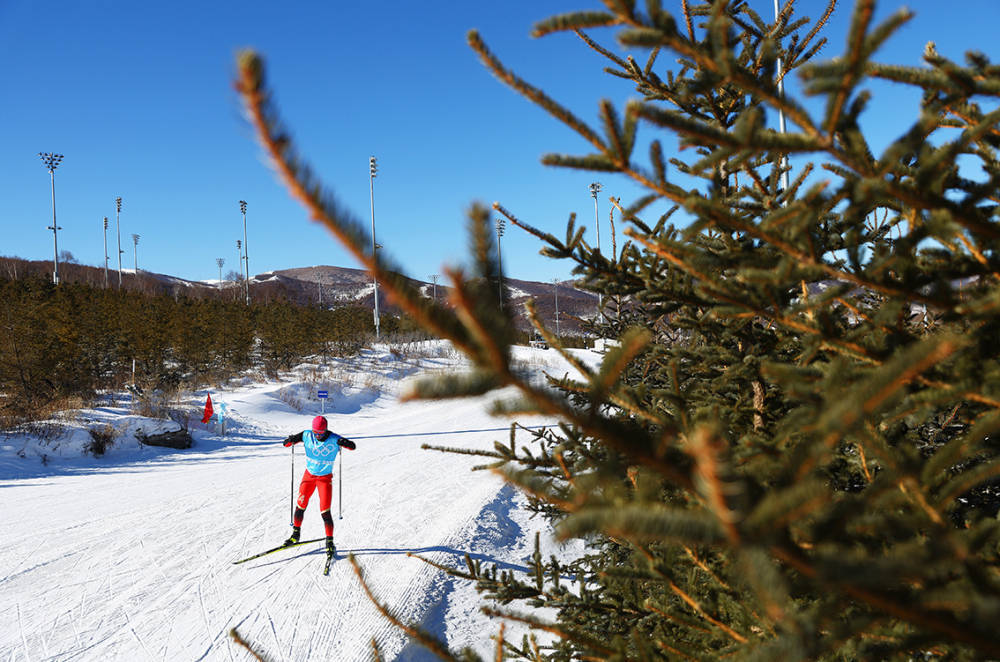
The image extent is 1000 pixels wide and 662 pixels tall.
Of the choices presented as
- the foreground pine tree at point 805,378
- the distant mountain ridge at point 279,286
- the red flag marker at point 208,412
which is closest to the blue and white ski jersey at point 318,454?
the foreground pine tree at point 805,378

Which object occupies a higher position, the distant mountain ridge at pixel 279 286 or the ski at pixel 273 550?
the distant mountain ridge at pixel 279 286

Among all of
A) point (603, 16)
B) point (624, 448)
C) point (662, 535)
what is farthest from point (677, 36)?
point (662, 535)

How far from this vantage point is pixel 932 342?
27.4 inches

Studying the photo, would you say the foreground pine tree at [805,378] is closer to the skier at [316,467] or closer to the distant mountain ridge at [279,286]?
the skier at [316,467]

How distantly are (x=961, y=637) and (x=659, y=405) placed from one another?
2.43 metres

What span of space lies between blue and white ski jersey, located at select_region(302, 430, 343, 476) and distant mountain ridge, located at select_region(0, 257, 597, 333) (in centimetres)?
2290

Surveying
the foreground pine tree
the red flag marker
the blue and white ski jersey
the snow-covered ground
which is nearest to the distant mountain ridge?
the red flag marker

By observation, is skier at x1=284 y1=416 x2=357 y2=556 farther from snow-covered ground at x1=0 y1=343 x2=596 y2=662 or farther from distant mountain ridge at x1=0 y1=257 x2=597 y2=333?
distant mountain ridge at x1=0 y1=257 x2=597 y2=333

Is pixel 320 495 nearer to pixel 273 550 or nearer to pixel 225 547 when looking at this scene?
pixel 273 550

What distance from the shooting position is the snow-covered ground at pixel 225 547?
16.7 ft

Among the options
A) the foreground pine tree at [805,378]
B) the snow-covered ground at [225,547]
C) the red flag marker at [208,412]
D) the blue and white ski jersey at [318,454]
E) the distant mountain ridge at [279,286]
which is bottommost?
the snow-covered ground at [225,547]

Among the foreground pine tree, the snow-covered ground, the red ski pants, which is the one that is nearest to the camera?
the foreground pine tree

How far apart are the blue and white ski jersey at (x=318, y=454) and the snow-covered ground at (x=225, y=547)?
1.11 metres

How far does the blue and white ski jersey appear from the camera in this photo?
Answer: 7121 mm
